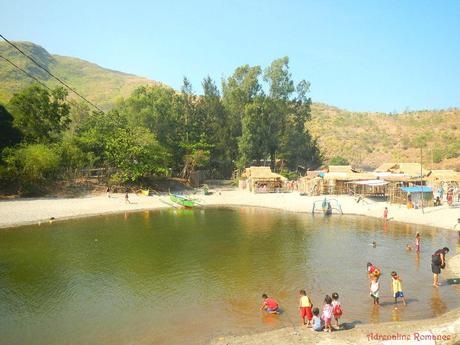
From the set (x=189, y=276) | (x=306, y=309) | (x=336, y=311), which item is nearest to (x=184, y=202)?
(x=189, y=276)

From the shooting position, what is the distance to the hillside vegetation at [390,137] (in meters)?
84.8

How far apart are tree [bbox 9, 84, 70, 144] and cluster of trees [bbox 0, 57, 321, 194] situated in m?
0.12

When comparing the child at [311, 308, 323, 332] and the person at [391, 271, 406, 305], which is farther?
the person at [391, 271, 406, 305]

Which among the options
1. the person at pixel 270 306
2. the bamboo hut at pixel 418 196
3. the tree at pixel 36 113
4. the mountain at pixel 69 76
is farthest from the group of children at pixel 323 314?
the mountain at pixel 69 76

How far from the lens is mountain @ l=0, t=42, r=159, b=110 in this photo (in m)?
113

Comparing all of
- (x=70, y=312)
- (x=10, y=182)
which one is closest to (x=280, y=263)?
(x=70, y=312)

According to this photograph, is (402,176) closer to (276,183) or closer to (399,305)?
(276,183)

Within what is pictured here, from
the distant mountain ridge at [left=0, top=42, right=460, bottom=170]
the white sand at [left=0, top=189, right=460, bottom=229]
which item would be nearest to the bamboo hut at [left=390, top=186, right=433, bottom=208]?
the white sand at [left=0, top=189, right=460, bottom=229]

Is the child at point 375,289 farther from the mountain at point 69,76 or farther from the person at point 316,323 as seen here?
the mountain at point 69,76

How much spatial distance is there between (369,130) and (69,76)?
122308 millimetres

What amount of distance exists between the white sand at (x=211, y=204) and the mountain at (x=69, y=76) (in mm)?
57346

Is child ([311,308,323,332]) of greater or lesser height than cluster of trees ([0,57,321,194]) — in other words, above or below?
below

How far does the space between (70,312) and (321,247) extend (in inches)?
665

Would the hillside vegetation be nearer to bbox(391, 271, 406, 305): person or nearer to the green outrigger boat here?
the green outrigger boat
